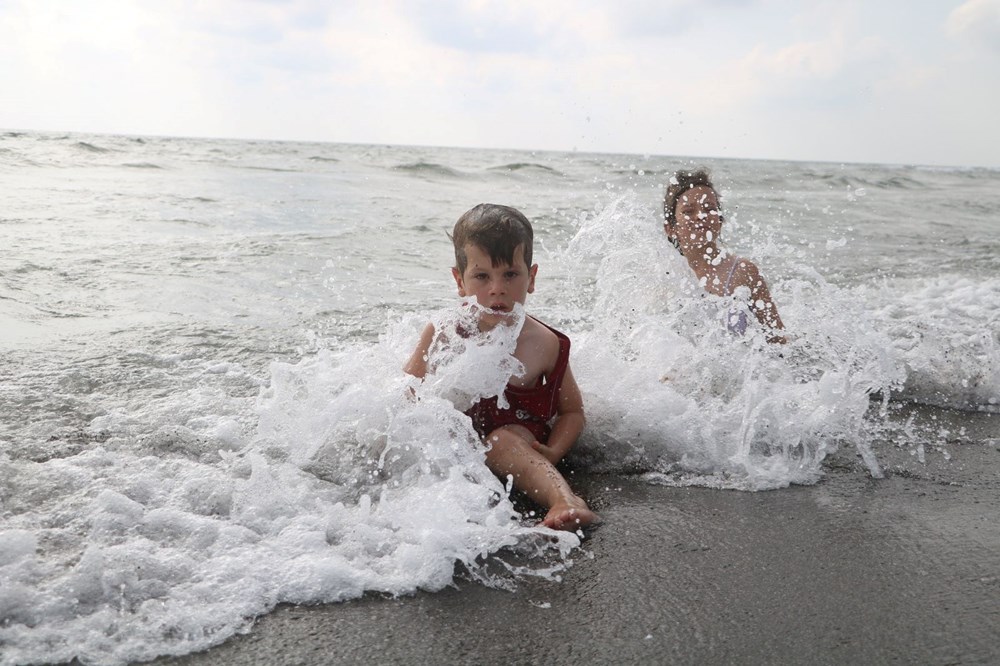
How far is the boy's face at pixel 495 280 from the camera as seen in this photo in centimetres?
318

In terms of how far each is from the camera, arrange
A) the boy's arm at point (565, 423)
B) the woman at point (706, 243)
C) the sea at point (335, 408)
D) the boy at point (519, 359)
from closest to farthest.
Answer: the sea at point (335, 408) → the boy at point (519, 359) → the boy's arm at point (565, 423) → the woman at point (706, 243)

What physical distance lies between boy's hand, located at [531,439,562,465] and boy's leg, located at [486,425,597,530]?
3cm

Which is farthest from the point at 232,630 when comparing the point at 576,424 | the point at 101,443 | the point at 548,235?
the point at 548,235

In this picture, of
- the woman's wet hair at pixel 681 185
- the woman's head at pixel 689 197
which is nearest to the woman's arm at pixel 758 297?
the woman's head at pixel 689 197

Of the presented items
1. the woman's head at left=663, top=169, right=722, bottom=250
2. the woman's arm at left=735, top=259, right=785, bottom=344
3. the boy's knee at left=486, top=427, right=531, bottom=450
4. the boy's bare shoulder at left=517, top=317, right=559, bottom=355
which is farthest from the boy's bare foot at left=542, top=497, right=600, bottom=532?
the woman's head at left=663, top=169, right=722, bottom=250

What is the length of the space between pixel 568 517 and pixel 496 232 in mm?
1089

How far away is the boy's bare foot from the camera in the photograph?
261 centimetres

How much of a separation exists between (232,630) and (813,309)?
425 cm

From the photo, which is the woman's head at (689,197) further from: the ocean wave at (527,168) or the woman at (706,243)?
the ocean wave at (527,168)

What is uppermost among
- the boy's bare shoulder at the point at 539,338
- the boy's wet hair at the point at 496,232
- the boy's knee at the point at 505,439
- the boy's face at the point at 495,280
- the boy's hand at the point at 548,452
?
the boy's wet hair at the point at 496,232

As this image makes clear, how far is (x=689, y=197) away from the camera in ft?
17.1

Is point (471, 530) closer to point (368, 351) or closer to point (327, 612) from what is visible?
point (327, 612)

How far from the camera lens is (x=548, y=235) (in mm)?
10102

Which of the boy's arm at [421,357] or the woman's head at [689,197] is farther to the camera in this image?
the woman's head at [689,197]
